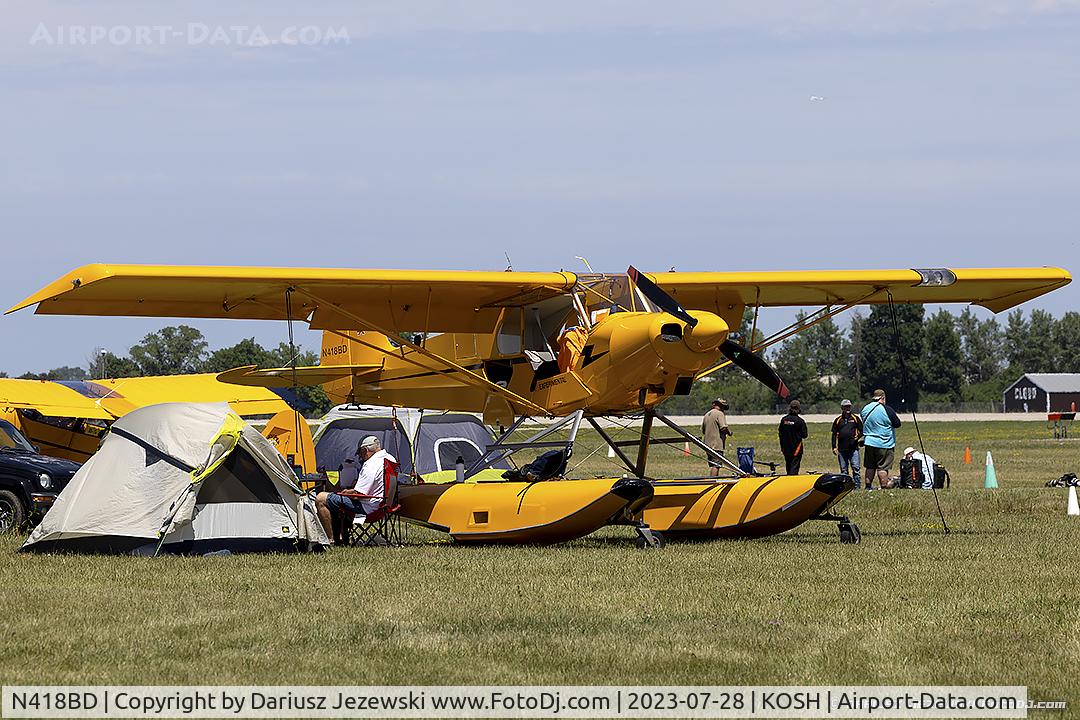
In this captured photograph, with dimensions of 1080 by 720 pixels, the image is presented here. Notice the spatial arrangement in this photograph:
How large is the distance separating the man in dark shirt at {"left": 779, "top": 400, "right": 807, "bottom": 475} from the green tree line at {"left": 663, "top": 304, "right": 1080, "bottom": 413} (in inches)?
2460

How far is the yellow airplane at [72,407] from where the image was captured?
24484 millimetres

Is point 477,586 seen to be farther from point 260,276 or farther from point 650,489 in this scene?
point 260,276

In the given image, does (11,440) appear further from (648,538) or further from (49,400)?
(49,400)

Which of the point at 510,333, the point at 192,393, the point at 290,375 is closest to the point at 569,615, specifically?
the point at 510,333

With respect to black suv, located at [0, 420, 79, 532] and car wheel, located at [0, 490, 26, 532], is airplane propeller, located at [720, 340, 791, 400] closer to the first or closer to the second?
black suv, located at [0, 420, 79, 532]

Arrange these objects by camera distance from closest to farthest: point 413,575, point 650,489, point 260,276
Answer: point 413,575
point 650,489
point 260,276

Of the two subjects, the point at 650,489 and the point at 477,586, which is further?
the point at 650,489

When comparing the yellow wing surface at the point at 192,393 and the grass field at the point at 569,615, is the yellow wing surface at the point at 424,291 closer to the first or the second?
the grass field at the point at 569,615

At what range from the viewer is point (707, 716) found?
22.2ft

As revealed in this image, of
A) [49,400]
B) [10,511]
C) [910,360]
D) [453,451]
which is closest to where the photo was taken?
[10,511]

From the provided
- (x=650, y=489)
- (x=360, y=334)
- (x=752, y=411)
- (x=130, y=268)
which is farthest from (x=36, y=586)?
(x=752, y=411)

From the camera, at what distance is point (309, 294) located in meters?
16.1

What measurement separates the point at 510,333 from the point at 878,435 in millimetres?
7465

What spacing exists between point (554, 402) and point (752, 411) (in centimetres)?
9300
